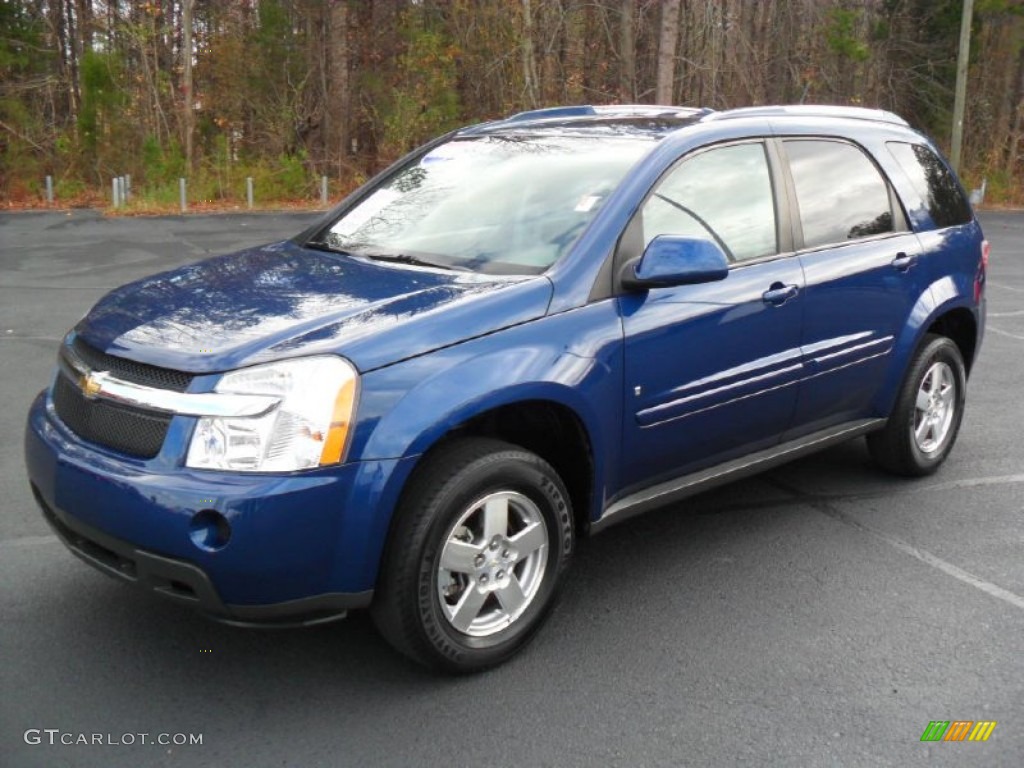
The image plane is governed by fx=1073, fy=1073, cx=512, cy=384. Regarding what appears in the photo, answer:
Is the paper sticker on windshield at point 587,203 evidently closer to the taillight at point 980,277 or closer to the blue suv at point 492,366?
the blue suv at point 492,366

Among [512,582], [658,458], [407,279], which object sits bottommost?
[512,582]

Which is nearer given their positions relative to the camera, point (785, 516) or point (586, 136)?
point (586, 136)

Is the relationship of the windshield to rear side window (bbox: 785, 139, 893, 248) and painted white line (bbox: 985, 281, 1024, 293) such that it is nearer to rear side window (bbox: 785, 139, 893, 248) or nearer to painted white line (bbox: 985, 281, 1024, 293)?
rear side window (bbox: 785, 139, 893, 248)

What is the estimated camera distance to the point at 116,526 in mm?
3137

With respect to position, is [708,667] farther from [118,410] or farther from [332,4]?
[332,4]

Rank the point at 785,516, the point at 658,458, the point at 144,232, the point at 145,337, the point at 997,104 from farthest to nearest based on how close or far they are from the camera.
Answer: the point at 997,104, the point at 144,232, the point at 785,516, the point at 658,458, the point at 145,337

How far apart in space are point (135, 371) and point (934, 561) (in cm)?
329

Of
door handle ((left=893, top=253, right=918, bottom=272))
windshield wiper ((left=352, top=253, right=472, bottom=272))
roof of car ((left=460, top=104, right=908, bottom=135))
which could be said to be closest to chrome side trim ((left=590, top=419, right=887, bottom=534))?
door handle ((left=893, top=253, right=918, bottom=272))

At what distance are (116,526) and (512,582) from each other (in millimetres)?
1262

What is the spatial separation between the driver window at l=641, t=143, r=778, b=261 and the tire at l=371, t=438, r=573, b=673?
43.3 inches

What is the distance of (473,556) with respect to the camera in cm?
344

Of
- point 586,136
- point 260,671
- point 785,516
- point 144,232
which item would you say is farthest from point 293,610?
point 144,232

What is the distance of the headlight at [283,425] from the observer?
3.05 metres

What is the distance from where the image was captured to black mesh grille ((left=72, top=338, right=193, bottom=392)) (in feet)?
10.4
